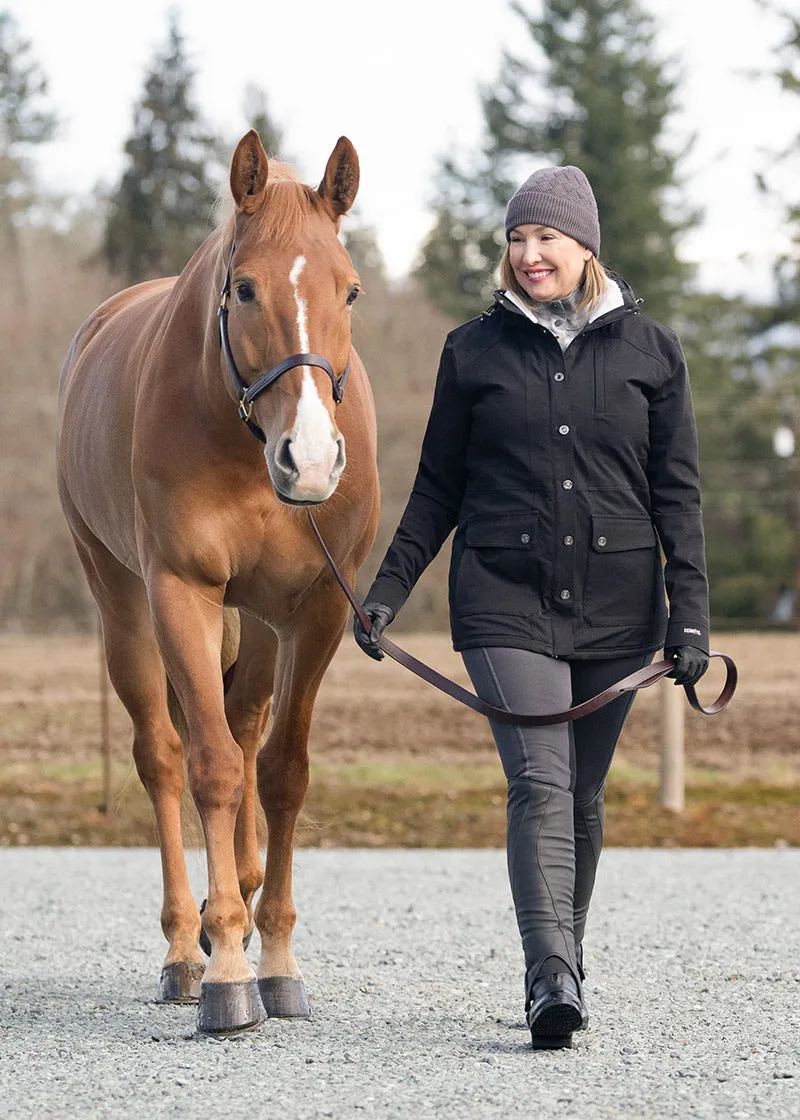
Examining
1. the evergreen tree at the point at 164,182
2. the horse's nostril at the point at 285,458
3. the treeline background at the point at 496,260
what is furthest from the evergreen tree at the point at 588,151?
the horse's nostril at the point at 285,458

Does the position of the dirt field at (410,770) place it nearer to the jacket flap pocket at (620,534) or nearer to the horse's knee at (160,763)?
the horse's knee at (160,763)

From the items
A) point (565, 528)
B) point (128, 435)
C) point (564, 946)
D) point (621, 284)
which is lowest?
point (564, 946)

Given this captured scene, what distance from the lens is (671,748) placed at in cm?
1020

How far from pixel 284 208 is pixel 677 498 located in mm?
1299

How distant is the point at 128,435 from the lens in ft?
17.0

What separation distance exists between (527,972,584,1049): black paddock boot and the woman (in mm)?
160

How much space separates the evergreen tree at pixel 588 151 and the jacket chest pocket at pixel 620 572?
3141 cm

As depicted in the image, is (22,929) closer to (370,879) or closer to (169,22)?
(370,879)

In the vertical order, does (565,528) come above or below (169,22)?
below

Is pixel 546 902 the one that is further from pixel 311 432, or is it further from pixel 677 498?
pixel 311 432

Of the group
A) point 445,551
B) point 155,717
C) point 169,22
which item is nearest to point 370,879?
point 155,717

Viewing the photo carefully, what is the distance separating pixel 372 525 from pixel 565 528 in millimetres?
999

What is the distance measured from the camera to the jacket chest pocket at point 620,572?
4164 millimetres

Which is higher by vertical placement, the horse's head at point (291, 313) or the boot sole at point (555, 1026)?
the horse's head at point (291, 313)
